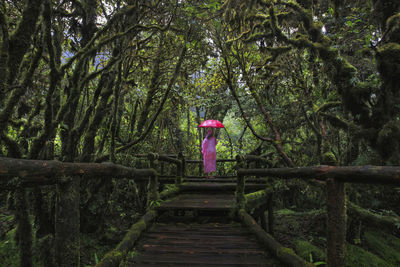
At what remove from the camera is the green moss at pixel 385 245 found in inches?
274

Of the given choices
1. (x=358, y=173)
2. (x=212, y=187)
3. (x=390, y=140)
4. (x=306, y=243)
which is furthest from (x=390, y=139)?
(x=212, y=187)

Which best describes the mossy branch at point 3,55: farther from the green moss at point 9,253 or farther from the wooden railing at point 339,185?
the wooden railing at point 339,185

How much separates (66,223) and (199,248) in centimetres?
205

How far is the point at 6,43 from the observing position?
3234 millimetres

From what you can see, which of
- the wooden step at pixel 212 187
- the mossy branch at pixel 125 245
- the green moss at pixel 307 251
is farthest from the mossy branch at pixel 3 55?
the green moss at pixel 307 251

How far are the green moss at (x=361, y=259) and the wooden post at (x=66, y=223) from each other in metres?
6.96

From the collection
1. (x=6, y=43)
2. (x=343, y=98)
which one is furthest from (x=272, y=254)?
(x=6, y=43)

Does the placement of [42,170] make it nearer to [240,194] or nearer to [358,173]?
[358,173]

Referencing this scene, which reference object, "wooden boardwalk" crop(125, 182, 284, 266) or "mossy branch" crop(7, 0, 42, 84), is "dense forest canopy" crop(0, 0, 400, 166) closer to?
"mossy branch" crop(7, 0, 42, 84)

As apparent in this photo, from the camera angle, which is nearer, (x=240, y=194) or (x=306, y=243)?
(x=240, y=194)

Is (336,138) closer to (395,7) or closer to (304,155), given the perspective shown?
(304,155)

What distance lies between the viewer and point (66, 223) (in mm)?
1985

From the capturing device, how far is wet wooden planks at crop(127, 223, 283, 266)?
2.91m

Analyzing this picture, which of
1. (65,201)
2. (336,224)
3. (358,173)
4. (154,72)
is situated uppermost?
(154,72)
